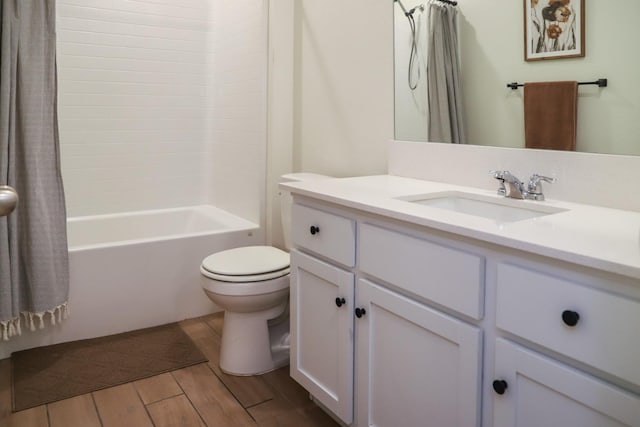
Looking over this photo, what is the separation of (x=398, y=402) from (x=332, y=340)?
0.34 metres

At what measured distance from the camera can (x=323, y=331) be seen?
185cm

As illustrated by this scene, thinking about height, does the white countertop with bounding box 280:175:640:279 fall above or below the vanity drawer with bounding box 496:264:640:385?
above

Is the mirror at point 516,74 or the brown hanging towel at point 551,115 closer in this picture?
the mirror at point 516,74

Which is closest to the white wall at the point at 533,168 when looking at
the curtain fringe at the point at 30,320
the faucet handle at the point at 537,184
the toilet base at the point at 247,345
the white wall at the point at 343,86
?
the faucet handle at the point at 537,184

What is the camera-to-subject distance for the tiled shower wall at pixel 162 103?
10.3 ft

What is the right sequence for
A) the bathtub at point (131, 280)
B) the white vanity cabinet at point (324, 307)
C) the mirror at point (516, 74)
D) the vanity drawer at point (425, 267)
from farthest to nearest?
the bathtub at point (131, 280) → the white vanity cabinet at point (324, 307) → the mirror at point (516, 74) → the vanity drawer at point (425, 267)

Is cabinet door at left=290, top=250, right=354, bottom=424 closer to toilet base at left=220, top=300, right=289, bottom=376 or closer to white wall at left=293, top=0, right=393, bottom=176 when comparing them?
toilet base at left=220, top=300, right=289, bottom=376

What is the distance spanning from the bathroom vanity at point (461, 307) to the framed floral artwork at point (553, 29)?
46 centimetres

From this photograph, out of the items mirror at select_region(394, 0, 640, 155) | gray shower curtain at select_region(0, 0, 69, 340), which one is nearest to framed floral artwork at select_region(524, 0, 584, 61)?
mirror at select_region(394, 0, 640, 155)

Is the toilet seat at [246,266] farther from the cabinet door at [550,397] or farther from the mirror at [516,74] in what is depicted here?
the cabinet door at [550,397]

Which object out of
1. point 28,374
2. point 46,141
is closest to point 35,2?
point 46,141

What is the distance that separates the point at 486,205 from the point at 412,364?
1.94 feet

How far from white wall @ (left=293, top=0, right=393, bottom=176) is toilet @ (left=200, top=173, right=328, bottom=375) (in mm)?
636

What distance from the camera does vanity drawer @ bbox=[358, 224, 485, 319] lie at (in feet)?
4.15
